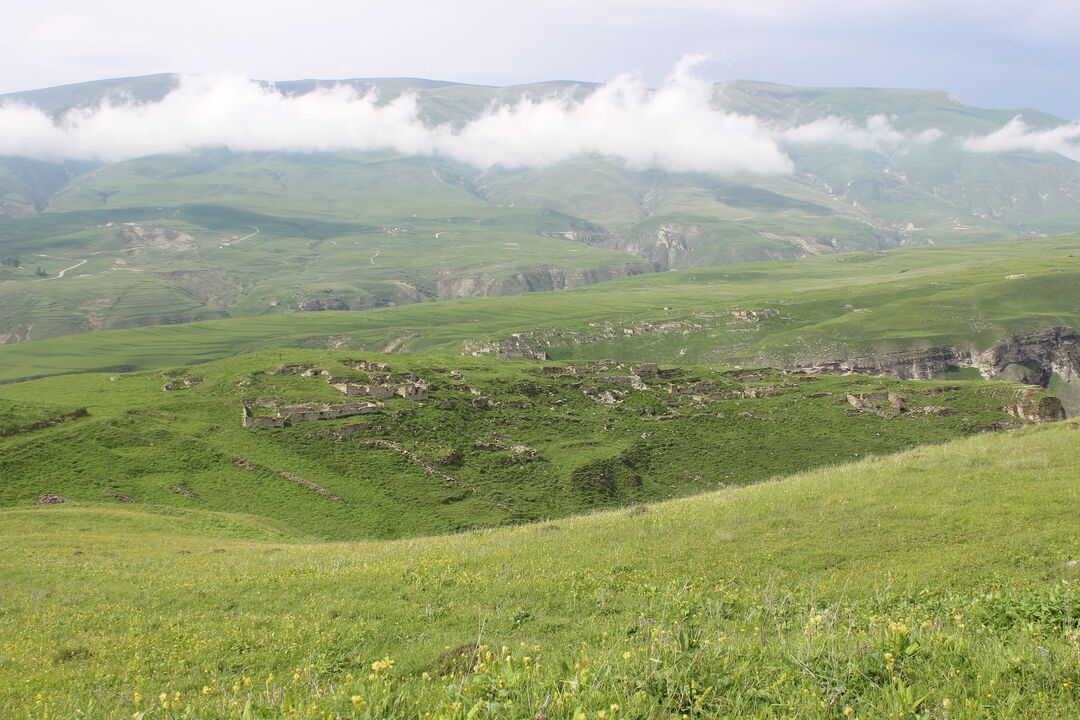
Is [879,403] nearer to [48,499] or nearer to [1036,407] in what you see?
[1036,407]

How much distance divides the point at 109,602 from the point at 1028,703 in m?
21.6

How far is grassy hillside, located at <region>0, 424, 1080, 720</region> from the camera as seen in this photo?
8211 mm

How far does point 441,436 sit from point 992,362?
142712 mm

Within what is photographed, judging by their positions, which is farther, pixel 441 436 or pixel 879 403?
pixel 879 403

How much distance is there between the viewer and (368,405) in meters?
76.8

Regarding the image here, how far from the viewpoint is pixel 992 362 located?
150 meters

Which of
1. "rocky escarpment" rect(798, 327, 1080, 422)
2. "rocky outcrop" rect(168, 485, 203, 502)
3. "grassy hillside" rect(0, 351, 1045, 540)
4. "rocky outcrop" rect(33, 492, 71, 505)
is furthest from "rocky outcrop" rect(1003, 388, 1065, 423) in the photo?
"rocky outcrop" rect(33, 492, 71, 505)

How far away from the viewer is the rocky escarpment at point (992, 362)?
150 meters

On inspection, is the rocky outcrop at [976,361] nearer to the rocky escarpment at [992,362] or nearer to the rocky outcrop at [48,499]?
the rocky escarpment at [992,362]

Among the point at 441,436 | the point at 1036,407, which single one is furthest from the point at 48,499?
the point at 1036,407

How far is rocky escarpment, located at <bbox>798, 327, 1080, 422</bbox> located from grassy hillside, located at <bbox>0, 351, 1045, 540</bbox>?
55710 millimetres

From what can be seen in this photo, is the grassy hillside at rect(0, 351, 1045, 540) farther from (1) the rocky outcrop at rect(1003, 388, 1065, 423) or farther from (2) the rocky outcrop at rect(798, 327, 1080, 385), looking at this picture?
(2) the rocky outcrop at rect(798, 327, 1080, 385)

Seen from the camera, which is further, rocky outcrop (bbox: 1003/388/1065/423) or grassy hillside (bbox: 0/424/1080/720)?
rocky outcrop (bbox: 1003/388/1065/423)

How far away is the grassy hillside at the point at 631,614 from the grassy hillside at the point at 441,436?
96.2 ft
